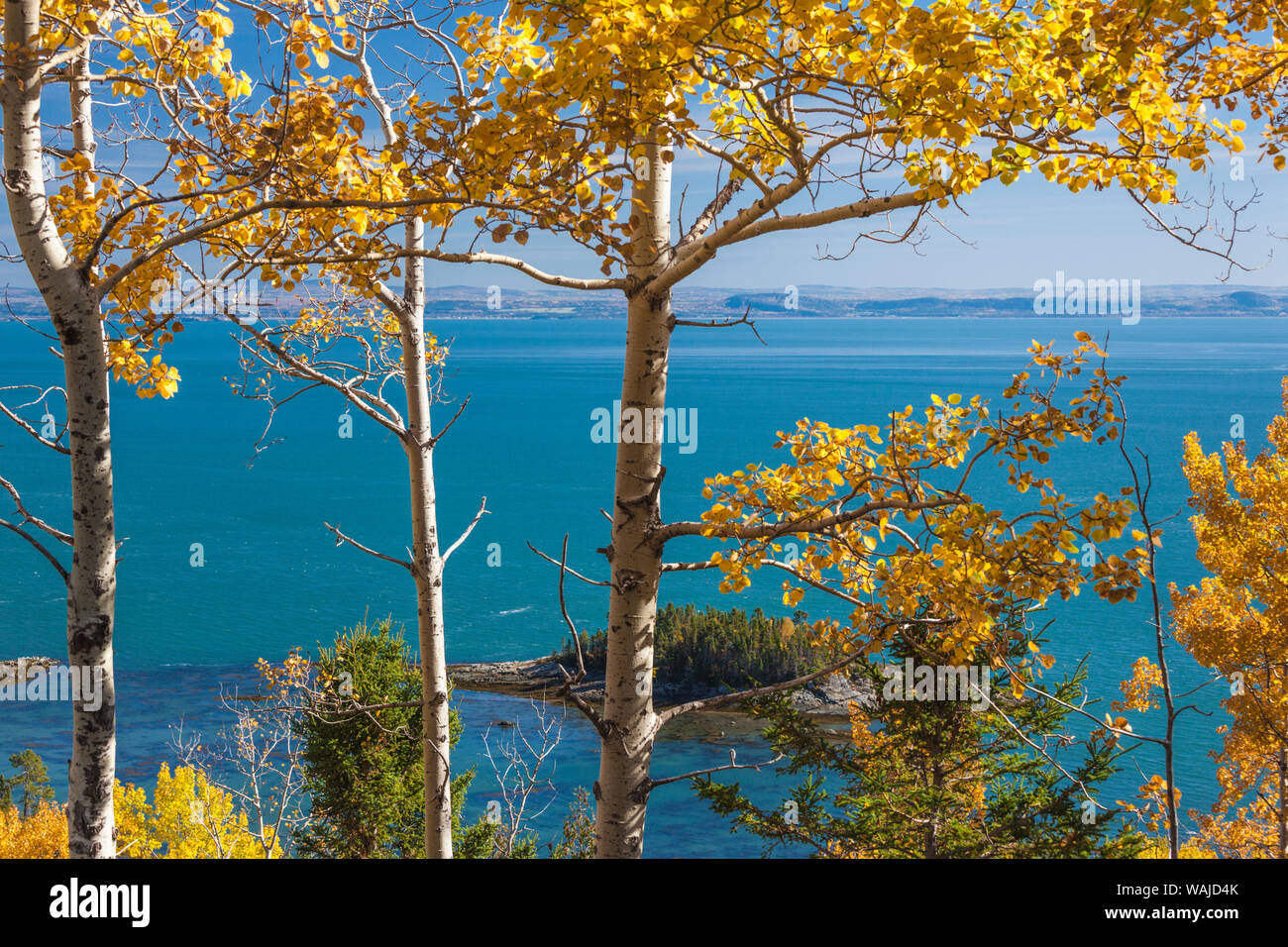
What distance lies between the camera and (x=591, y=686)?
42219 millimetres

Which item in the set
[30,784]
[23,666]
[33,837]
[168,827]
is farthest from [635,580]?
[23,666]

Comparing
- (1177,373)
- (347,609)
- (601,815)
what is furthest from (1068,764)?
(1177,373)

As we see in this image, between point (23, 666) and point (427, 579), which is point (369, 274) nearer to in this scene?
point (427, 579)

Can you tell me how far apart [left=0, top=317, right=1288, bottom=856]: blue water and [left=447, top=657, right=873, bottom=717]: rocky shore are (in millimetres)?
1769

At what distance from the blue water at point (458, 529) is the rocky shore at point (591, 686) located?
69.7 inches

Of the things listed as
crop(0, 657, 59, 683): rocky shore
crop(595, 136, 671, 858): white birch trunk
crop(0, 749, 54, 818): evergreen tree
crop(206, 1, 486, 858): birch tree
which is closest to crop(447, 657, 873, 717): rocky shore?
crop(0, 749, 54, 818): evergreen tree

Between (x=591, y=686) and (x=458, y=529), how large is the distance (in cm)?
3773

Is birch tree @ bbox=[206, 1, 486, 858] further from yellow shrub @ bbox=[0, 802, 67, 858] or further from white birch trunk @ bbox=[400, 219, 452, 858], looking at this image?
yellow shrub @ bbox=[0, 802, 67, 858]

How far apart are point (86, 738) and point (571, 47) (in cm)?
325

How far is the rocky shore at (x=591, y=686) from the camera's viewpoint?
135 ft

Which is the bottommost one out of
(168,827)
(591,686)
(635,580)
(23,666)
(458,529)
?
(591,686)

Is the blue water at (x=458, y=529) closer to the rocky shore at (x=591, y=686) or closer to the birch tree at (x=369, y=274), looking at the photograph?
the rocky shore at (x=591, y=686)

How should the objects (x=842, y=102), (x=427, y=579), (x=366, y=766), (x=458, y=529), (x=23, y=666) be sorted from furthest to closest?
(x=458, y=529) → (x=23, y=666) → (x=366, y=766) → (x=427, y=579) → (x=842, y=102)
